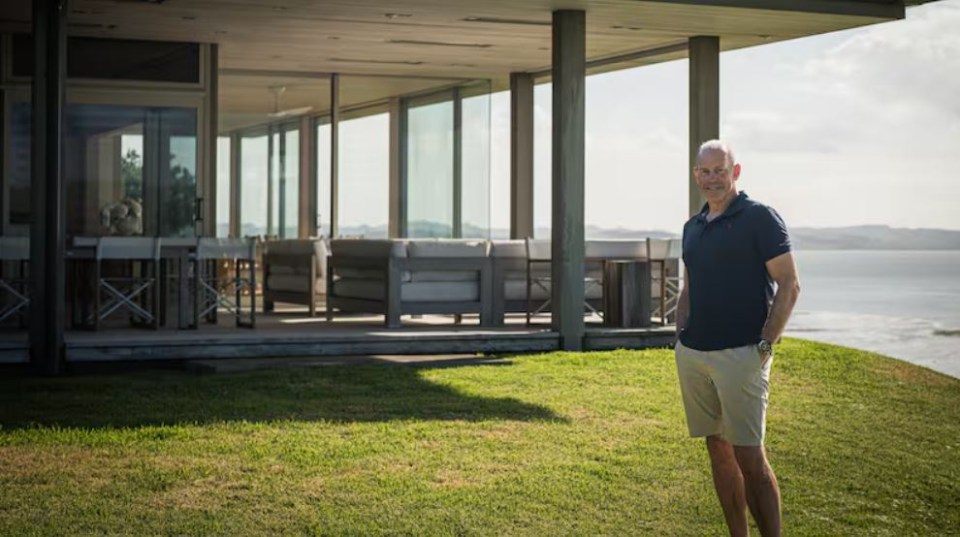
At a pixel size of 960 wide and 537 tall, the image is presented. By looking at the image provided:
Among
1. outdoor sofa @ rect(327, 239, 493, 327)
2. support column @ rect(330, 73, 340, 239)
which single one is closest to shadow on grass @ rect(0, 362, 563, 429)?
outdoor sofa @ rect(327, 239, 493, 327)

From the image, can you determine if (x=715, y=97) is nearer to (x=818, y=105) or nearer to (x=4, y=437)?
(x=4, y=437)

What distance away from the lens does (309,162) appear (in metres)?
18.2

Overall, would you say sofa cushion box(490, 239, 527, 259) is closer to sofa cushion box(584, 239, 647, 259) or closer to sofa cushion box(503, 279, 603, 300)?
sofa cushion box(503, 279, 603, 300)

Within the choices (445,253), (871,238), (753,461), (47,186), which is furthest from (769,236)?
(871,238)

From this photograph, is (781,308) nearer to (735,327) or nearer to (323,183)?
(735,327)

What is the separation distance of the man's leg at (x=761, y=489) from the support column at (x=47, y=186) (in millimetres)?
7280

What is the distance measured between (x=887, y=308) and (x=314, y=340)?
19.9 meters

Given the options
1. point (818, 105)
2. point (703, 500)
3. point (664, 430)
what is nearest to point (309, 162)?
point (664, 430)

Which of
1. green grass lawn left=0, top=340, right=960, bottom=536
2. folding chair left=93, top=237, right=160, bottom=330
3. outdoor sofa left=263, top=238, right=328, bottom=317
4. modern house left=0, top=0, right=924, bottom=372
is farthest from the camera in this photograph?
outdoor sofa left=263, top=238, right=328, bottom=317

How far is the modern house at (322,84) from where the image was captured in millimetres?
11023

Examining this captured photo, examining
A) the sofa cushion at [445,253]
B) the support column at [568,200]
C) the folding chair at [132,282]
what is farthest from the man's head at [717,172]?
the sofa cushion at [445,253]

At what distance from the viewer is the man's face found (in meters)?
4.43

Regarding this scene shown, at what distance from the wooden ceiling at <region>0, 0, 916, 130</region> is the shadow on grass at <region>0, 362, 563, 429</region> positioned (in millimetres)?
3015

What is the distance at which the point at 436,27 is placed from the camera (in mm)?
12555
